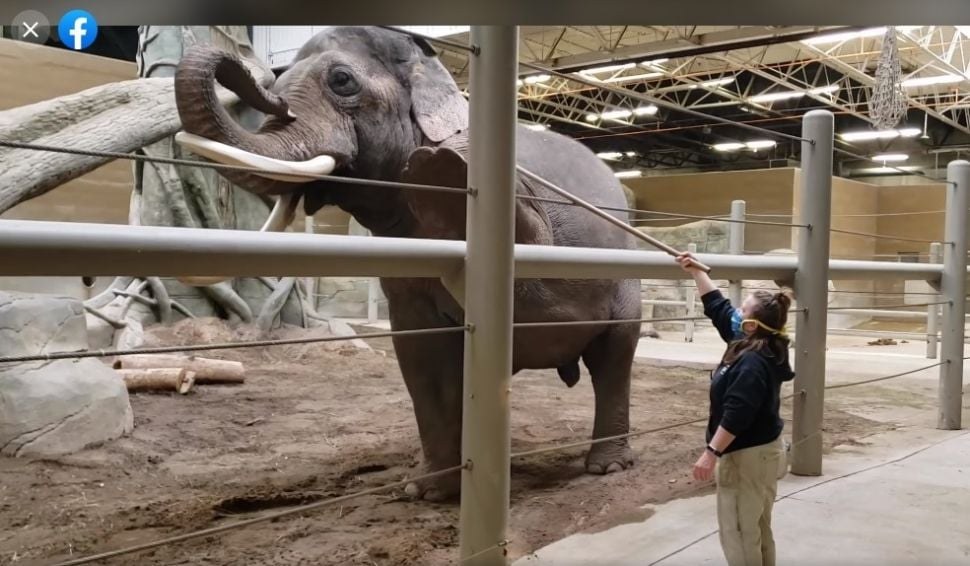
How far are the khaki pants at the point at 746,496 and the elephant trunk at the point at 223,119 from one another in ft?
5.59

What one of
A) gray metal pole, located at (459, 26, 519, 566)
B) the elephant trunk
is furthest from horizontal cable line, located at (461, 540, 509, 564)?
the elephant trunk

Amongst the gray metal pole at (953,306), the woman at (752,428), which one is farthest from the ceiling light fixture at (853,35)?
the woman at (752,428)

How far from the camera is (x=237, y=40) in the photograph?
24.9 ft

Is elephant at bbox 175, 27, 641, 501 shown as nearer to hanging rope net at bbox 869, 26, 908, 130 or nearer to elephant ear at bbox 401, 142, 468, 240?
elephant ear at bbox 401, 142, 468, 240

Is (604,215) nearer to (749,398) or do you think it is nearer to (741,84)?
(749,398)

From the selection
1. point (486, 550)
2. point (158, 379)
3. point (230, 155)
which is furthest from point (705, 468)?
point (158, 379)

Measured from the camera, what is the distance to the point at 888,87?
9.68m

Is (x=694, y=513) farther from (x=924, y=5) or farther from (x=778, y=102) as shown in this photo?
(x=778, y=102)

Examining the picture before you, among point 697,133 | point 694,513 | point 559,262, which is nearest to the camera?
point 559,262

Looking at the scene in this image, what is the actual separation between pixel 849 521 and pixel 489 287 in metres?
1.51

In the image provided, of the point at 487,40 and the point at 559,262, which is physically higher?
the point at 487,40

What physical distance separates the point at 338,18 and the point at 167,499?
3043 mm

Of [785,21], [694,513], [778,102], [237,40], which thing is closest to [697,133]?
[778,102]

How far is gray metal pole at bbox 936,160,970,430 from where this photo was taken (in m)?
4.32
